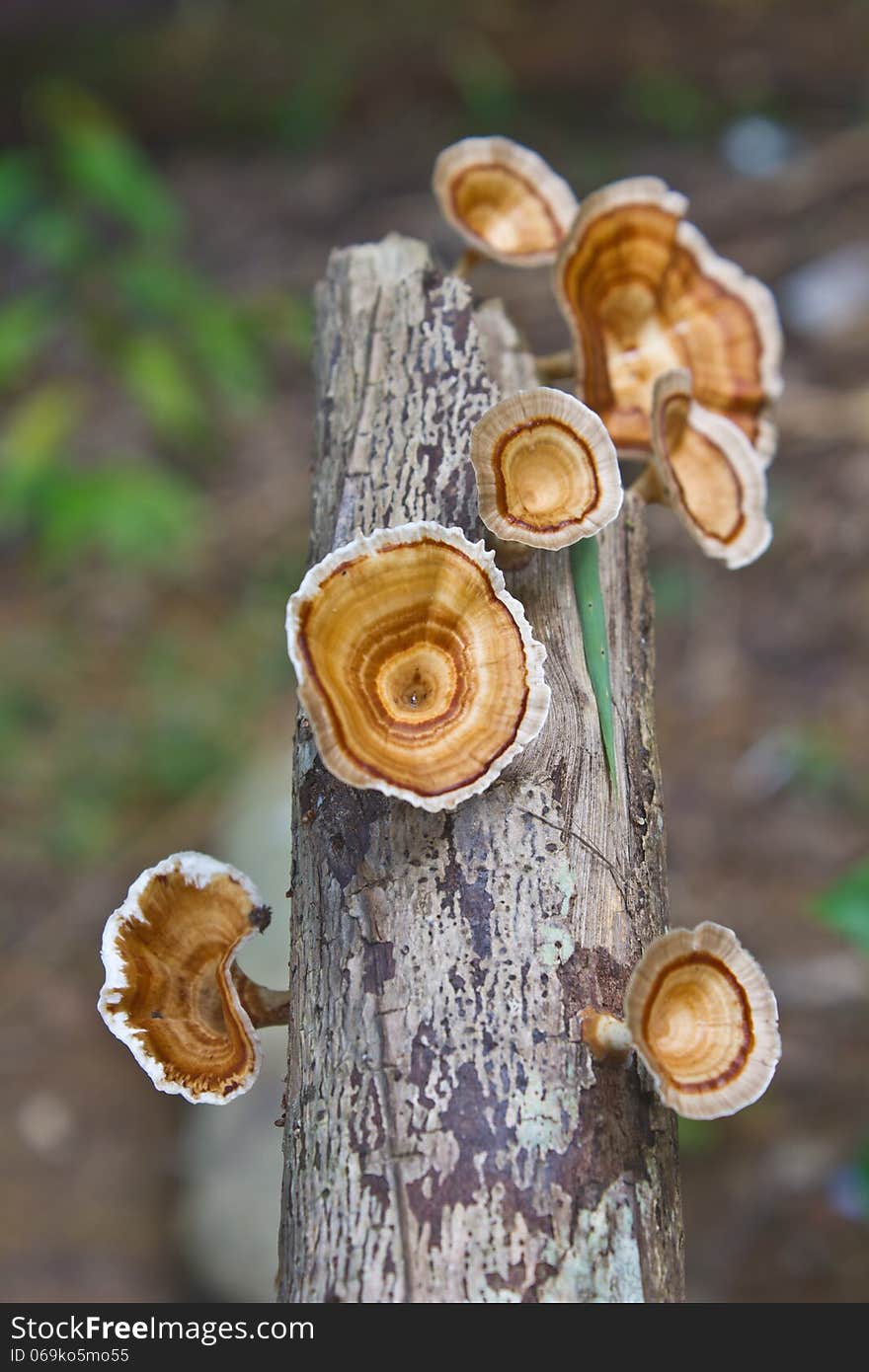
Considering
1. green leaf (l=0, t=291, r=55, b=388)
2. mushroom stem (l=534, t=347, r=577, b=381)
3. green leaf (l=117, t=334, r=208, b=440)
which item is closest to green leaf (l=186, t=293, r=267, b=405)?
green leaf (l=117, t=334, r=208, b=440)

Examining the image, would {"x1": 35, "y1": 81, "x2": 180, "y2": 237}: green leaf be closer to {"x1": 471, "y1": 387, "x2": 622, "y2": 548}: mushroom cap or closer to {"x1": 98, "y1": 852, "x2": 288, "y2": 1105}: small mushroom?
{"x1": 471, "y1": 387, "x2": 622, "y2": 548}: mushroom cap

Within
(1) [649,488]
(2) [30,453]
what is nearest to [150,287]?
(2) [30,453]

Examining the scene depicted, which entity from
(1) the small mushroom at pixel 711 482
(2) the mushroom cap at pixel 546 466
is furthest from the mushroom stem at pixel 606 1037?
(1) the small mushroom at pixel 711 482

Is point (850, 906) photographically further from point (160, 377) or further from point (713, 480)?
point (160, 377)

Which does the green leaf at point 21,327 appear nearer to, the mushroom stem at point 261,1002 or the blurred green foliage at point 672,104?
the blurred green foliage at point 672,104

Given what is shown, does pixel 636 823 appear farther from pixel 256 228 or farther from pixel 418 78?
pixel 418 78
